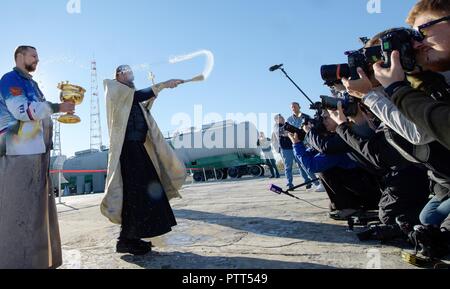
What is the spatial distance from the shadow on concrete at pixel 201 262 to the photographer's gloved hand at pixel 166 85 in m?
1.39

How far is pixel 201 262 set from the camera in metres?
2.39

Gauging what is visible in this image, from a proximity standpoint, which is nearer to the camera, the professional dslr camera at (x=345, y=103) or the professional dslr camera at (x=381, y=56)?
the professional dslr camera at (x=381, y=56)

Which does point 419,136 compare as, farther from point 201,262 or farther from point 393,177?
point 201,262

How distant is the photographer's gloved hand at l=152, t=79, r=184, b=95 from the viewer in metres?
3.07

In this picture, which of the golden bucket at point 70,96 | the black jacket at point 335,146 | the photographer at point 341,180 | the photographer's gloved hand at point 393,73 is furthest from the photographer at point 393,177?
the golden bucket at point 70,96

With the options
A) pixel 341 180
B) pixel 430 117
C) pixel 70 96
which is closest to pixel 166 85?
pixel 70 96

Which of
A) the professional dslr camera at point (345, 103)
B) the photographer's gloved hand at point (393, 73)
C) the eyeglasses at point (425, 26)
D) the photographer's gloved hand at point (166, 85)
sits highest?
the eyeglasses at point (425, 26)

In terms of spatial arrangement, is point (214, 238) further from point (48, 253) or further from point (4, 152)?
point (4, 152)

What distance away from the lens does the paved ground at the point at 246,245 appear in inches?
88.9

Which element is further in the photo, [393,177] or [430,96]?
[393,177]

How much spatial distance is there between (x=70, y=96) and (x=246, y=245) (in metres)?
1.83

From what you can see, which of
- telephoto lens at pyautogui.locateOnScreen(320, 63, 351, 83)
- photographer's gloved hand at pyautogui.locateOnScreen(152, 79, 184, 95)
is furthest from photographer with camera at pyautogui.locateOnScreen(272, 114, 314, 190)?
telephoto lens at pyautogui.locateOnScreen(320, 63, 351, 83)

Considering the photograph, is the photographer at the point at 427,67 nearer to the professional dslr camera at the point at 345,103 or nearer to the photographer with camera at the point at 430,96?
the photographer with camera at the point at 430,96
